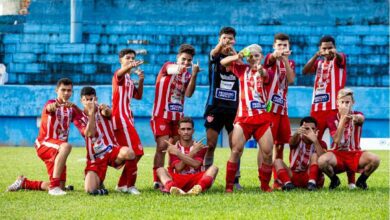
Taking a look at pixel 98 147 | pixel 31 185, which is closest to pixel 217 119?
pixel 98 147

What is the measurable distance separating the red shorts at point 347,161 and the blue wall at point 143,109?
43.6 feet

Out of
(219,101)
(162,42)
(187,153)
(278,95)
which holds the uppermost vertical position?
(162,42)

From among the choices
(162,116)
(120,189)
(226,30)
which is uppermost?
(226,30)

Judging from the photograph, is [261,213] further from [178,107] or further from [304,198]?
[178,107]

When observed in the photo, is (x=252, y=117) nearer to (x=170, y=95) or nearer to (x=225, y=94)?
(x=225, y=94)

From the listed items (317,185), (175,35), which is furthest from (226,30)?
(175,35)

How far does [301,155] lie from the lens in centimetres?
1104

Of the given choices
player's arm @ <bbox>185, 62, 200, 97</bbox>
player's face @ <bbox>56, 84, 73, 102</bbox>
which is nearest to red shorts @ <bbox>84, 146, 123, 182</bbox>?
player's face @ <bbox>56, 84, 73, 102</bbox>

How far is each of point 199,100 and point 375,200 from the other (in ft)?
49.2

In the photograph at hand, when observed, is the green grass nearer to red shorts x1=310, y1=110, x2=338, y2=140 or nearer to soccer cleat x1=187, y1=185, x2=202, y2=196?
soccer cleat x1=187, y1=185, x2=202, y2=196

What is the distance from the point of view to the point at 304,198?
31.2 ft

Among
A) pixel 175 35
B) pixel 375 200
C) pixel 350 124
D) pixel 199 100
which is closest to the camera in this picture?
pixel 375 200

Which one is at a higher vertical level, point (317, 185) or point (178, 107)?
point (178, 107)

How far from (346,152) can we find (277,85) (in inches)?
43.0
